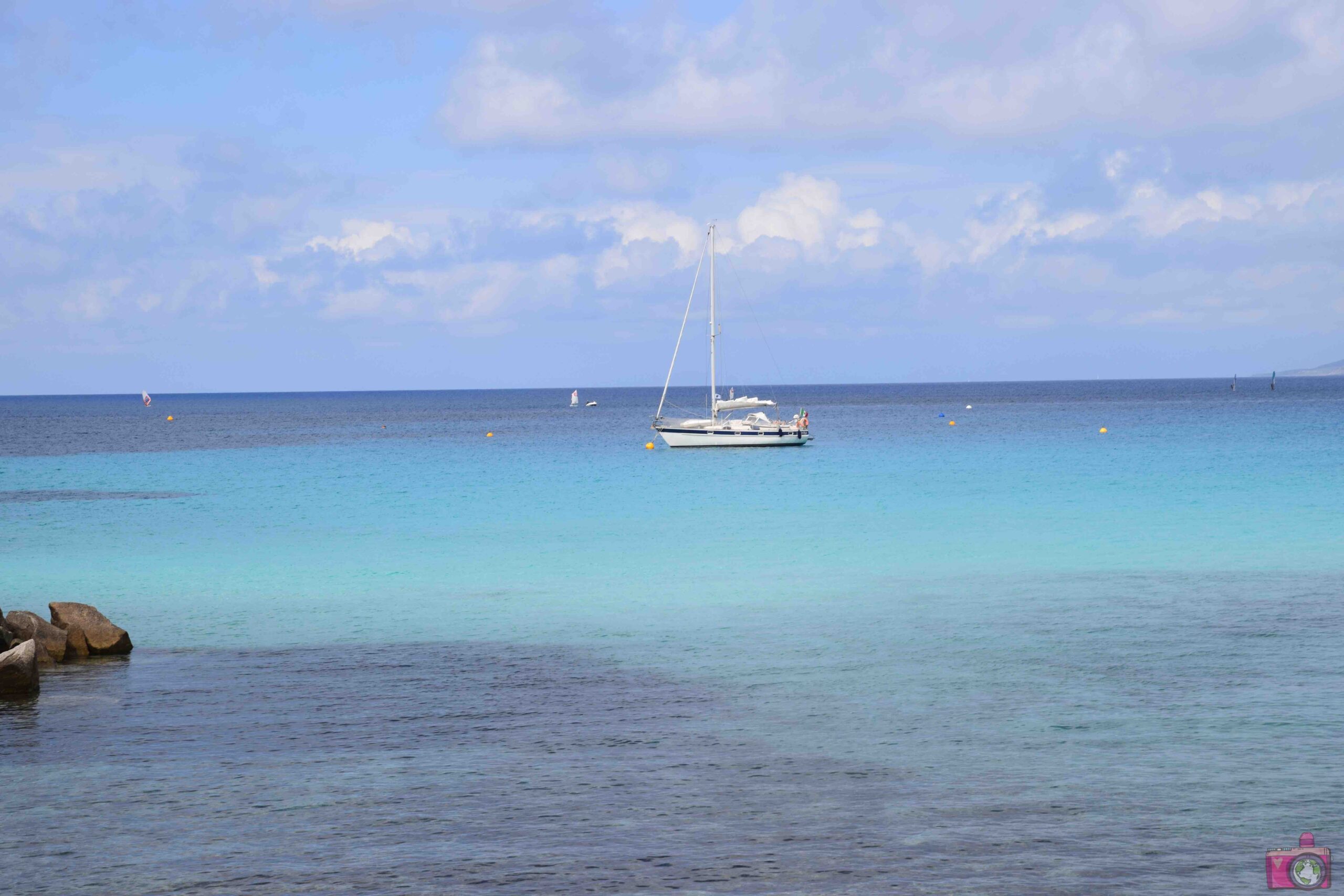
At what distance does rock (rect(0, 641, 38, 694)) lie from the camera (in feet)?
55.7

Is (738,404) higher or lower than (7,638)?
higher

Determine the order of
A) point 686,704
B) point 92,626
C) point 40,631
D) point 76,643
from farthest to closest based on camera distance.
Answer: point 92,626 → point 76,643 → point 40,631 → point 686,704

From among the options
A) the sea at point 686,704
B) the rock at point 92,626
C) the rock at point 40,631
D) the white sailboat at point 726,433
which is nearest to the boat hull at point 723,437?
the white sailboat at point 726,433

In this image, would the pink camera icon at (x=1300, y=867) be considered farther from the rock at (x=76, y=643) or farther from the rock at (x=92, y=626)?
the rock at (x=76, y=643)

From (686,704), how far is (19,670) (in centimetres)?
894

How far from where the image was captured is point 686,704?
1667cm

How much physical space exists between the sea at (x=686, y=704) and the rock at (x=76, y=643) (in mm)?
586

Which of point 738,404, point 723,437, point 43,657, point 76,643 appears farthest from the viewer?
point 738,404

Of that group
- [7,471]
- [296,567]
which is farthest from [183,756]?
[7,471]

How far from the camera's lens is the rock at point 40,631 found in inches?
764

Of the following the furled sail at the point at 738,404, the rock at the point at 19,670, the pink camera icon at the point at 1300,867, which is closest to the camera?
the pink camera icon at the point at 1300,867

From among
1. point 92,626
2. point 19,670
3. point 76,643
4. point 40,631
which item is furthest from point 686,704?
point 40,631

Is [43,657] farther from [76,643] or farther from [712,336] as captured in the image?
[712,336]

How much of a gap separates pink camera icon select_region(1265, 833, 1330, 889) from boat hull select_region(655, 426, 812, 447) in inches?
2674
